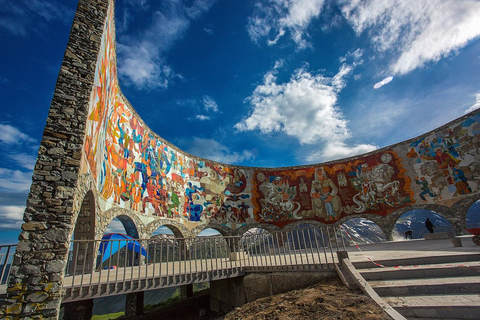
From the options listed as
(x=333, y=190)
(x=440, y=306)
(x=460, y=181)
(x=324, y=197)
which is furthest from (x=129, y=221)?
(x=460, y=181)

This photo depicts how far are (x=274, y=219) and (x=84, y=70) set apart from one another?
18601mm

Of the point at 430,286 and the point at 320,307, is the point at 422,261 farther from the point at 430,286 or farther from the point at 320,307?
the point at 320,307

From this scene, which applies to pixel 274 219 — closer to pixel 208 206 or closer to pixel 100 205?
pixel 208 206

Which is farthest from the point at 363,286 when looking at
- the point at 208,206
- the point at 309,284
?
the point at 208,206

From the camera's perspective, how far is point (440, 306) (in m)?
3.80

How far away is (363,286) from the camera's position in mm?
4648

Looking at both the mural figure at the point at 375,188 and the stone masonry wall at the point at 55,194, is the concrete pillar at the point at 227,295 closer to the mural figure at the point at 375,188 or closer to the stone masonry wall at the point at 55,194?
the stone masonry wall at the point at 55,194

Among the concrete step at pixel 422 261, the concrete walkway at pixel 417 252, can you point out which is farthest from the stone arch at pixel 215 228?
the concrete step at pixel 422 261

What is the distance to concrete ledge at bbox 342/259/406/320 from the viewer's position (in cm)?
351

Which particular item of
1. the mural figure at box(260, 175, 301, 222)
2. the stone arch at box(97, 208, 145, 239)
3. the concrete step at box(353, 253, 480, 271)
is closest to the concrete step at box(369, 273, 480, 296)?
the concrete step at box(353, 253, 480, 271)

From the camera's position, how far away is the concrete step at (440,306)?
143 inches

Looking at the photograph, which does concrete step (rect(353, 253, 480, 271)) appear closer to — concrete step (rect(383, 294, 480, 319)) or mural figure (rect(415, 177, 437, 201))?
concrete step (rect(383, 294, 480, 319))

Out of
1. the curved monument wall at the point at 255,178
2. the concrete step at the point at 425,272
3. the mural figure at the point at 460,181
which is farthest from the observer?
the mural figure at the point at 460,181

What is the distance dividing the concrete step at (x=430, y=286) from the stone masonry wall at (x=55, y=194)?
23.1ft
